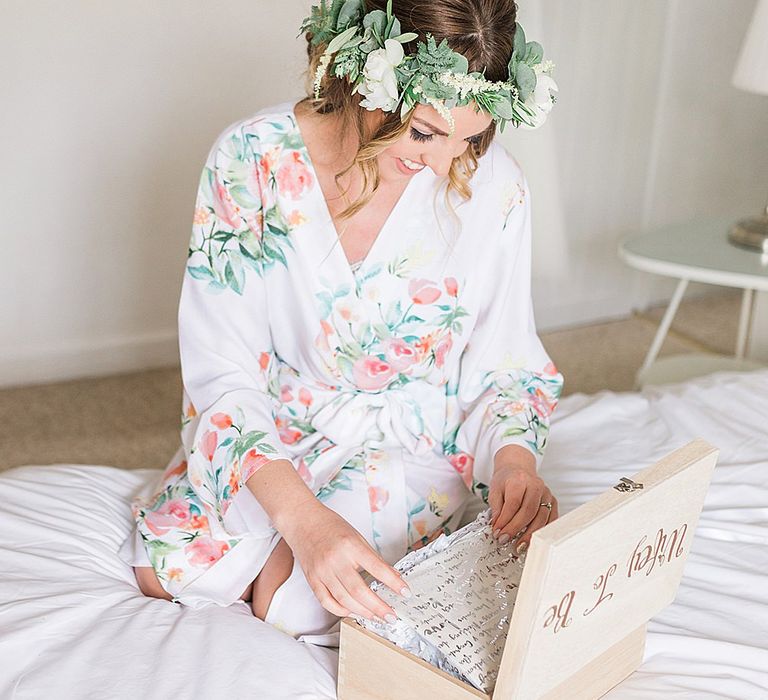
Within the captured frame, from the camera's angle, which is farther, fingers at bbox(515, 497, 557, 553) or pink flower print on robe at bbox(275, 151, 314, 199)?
pink flower print on robe at bbox(275, 151, 314, 199)

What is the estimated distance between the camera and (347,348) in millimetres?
1355

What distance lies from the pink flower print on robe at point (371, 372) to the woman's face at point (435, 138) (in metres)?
0.26

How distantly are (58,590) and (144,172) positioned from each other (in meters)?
1.63

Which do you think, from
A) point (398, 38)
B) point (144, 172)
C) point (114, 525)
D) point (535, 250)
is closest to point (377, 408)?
point (114, 525)

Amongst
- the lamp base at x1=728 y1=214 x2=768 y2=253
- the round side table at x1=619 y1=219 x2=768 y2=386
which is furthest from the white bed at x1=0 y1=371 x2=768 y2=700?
the lamp base at x1=728 y1=214 x2=768 y2=253

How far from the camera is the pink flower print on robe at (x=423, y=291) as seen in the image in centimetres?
136

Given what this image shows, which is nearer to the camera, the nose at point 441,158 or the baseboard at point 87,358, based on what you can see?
the nose at point 441,158

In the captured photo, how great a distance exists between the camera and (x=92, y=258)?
2.61 metres

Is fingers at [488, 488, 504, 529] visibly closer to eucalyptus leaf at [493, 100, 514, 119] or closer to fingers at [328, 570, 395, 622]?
fingers at [328, 570, 395, 622]

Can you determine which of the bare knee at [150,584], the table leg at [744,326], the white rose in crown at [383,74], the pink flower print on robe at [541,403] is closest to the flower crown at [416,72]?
the white rose in crown at [383,74]

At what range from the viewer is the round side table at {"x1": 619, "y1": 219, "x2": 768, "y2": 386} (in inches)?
86.4

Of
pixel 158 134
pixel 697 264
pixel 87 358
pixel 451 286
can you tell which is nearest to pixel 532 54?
pixel 451 286

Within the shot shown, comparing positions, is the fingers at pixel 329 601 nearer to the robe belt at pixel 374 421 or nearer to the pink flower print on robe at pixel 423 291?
the robe belt at pixel 374 421

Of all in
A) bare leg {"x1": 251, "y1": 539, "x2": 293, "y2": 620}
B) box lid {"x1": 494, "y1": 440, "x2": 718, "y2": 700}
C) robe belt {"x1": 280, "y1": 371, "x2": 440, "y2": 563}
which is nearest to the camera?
box lid {"x1": 494, "y1": 440, "x2": 718, "y2": 700}
